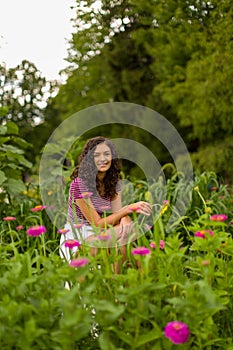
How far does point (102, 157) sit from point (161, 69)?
23.2ft

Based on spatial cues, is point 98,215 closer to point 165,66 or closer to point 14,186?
point 14,186

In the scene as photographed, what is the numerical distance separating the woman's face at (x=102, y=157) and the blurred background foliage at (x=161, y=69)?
1.57 meters

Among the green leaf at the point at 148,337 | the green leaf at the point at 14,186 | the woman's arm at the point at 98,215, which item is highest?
the green leaf at the point at 14,186

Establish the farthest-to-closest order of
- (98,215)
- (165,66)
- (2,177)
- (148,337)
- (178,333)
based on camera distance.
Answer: (165,66) < (2,177) < (98,215) < (148,337) < (178,333)

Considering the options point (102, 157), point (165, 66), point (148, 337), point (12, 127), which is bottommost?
point (148, 337)

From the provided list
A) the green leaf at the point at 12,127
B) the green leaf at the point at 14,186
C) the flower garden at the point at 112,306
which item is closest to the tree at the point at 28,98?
the green leaf at the point at 12,127

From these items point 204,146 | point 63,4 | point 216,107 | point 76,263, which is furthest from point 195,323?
point 204,146

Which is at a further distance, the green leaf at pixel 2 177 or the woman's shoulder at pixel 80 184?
the green leaf at pixel 2 177

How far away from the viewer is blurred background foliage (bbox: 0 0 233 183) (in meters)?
6.28

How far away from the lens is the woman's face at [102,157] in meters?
2.68

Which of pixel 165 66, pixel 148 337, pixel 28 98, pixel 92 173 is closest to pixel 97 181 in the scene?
Result: pixel 92 173

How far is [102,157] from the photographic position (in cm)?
271

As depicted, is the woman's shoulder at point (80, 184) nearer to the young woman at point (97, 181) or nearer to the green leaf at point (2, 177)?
the young woman at point (97, 181)

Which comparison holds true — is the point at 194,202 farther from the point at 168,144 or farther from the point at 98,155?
the point at 168,144
